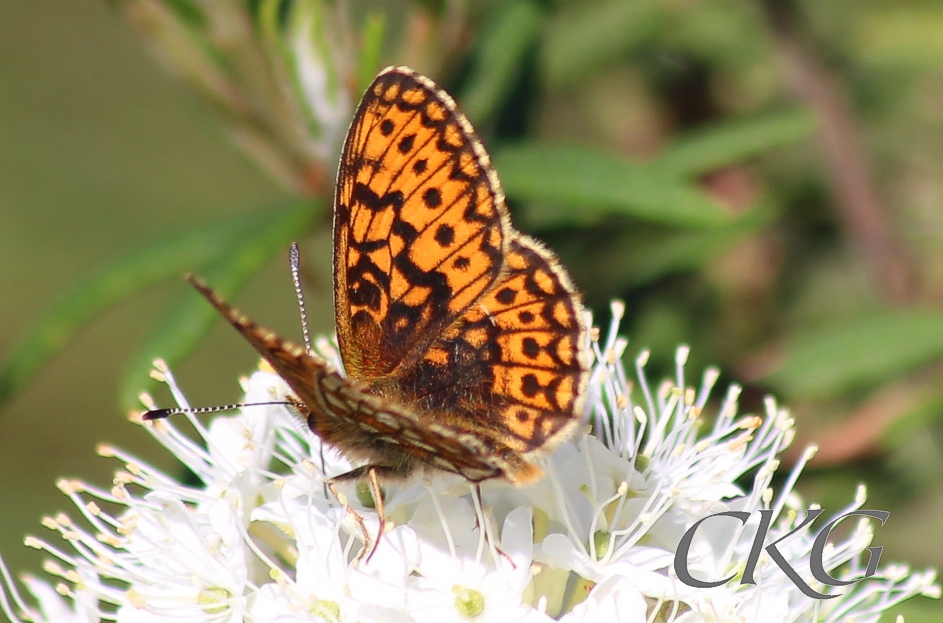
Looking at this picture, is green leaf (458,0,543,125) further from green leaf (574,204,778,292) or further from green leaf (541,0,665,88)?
green leaf (574,204,778,292)

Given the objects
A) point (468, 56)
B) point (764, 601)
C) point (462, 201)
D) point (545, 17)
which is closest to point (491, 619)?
point (764, 601)

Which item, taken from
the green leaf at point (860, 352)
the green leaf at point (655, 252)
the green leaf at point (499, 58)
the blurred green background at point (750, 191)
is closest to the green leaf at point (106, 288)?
the blurred green background at point (750, 191)

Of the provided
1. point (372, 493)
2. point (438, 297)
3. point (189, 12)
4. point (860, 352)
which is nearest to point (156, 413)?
point (372, 493)

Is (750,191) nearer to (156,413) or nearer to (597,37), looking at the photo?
(597,37)

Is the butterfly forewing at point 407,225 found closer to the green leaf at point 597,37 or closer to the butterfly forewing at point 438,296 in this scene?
the butterfly forewing at point 438,296

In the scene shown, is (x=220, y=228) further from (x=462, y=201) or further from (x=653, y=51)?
(x=653, y=51)

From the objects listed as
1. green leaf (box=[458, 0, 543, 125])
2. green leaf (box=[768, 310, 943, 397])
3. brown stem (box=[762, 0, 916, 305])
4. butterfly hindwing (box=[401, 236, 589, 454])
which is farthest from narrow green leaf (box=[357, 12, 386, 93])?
green leaf (box=[768, 310, 943, 397])
